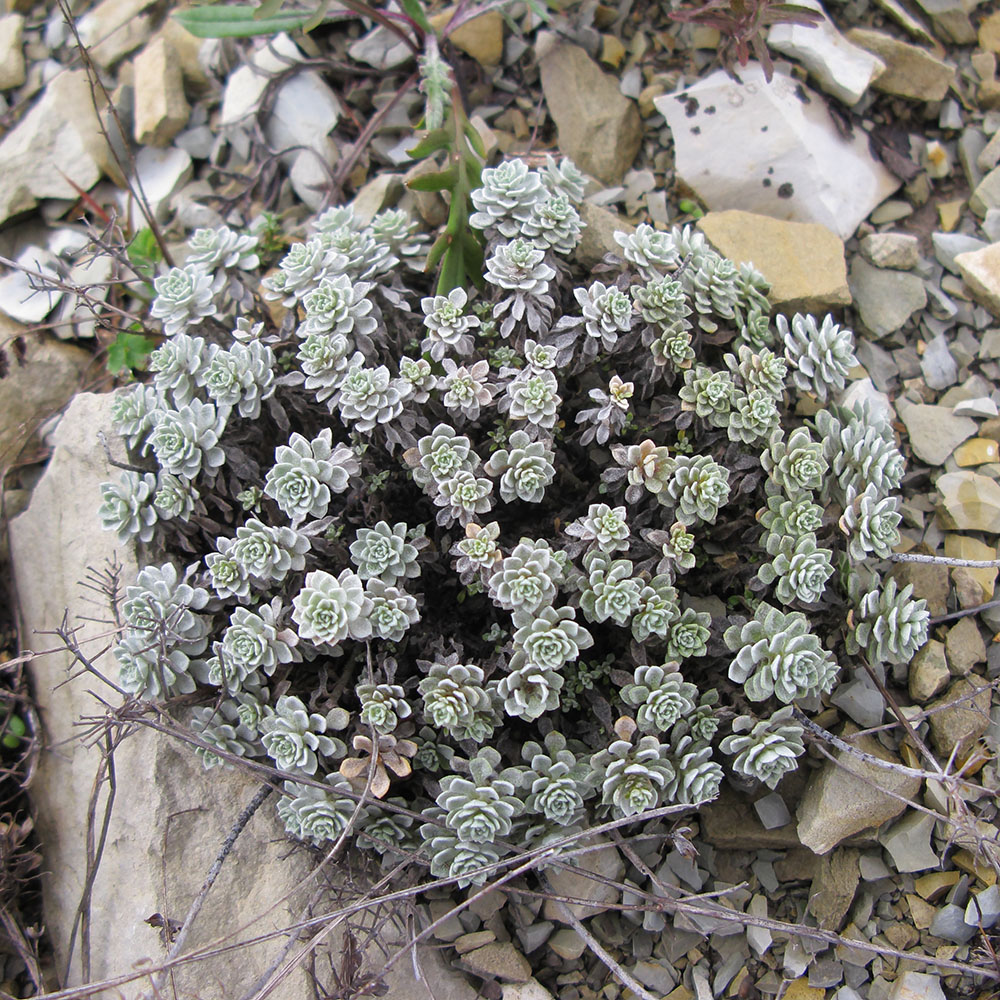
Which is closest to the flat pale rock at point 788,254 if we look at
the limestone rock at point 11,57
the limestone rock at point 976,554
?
the limestone rock at point 976,554

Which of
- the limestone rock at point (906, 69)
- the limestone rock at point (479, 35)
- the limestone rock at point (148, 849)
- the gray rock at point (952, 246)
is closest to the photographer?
Answer: the limestone rock at point (148, 849)

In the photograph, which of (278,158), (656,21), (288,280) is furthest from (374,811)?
(656,21)

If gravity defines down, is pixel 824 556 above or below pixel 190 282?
below

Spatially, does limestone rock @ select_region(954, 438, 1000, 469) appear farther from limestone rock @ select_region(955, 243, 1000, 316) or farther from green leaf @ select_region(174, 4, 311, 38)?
green leaf @ select_region(174, 4, 311, 38)

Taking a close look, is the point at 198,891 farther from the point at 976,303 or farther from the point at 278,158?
the point at 976,303

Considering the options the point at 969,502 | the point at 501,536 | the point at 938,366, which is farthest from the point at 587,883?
the point at 938,366

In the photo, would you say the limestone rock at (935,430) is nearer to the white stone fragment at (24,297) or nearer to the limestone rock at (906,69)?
the limestone rock at (906,69)

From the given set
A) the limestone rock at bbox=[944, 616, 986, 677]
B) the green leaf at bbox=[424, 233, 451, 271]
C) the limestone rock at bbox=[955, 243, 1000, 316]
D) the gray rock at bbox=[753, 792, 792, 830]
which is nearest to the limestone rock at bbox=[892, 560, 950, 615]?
the limestone rock at bbox=[944, 616, 986, 677]
